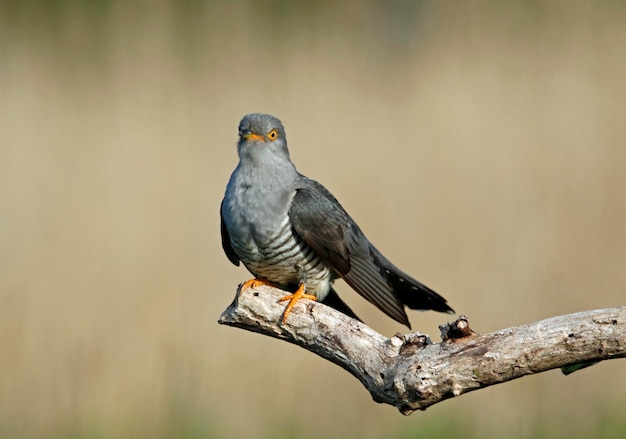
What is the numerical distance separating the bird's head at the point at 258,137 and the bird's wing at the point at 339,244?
20 cm

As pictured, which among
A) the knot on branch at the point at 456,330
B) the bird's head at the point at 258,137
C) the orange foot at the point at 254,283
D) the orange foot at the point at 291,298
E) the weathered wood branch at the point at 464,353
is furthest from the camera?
the bird's head at the point at 258,137

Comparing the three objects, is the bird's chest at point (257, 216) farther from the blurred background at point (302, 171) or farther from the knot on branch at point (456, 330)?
the knot on branch at point (456, 330)

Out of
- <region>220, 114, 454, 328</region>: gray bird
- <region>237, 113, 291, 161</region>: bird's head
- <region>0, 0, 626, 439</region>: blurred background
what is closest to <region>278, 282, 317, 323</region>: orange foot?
<region>220, 114, 454, 328</region>: gray bird

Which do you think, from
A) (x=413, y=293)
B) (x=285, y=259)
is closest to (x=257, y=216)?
(x=285, y=259)

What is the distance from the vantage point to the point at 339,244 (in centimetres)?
364

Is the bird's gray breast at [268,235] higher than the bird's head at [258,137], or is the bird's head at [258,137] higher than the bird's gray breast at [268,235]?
the bird's head at [258,137]

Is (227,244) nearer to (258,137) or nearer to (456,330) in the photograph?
(258,137)

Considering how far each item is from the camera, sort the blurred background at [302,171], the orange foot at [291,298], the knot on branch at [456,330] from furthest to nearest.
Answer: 1. the blurred background at [302,171]
2. the orange foot at [291,298]
3. the knot on branch at [456,330]

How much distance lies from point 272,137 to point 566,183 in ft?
6.21

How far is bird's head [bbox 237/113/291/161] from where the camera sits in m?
3.62

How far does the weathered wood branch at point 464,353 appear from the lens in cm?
234

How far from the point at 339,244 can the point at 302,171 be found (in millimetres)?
1320

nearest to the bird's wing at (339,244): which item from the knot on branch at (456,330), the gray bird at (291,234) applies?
the gray bird at (291,234)

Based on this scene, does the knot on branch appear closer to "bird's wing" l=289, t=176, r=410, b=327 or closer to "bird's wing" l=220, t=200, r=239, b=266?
"bird's wing" l=289, t=176, r=410, b=327
